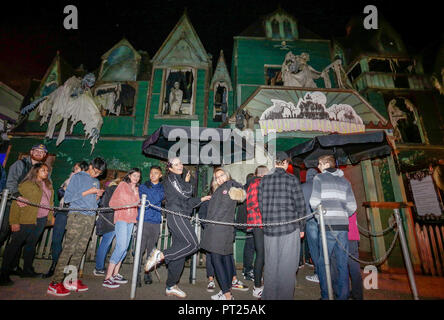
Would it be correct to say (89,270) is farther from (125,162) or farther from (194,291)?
(125,162)

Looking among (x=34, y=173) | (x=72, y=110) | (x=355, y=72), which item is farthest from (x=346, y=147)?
(x=72, y=110)

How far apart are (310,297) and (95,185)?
452 cm

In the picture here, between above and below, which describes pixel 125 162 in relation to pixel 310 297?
above

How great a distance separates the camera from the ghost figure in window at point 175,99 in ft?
30.8

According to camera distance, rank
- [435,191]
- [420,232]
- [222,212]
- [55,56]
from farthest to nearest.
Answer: [55,56], [435,191], [420,232], [222,212]

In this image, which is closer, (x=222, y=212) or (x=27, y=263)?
(x=222, y=212)

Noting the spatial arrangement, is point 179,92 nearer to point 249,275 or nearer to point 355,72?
point 249,275

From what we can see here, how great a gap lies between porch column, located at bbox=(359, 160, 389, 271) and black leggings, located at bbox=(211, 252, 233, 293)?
197 inches

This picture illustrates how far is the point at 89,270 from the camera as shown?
495 centimetres

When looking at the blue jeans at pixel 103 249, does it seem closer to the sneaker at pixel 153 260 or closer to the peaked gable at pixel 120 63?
the sneaker at pixel 153 260

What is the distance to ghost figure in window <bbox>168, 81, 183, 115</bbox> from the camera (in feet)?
30.8

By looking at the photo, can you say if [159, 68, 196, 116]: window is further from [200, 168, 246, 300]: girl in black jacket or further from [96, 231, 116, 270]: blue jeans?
[200, 168, 246, 300]: girl in black jacket

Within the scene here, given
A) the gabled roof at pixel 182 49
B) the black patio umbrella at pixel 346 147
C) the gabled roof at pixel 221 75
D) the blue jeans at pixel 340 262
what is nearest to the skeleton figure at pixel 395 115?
the black patio umbrella at pixel 346 147
